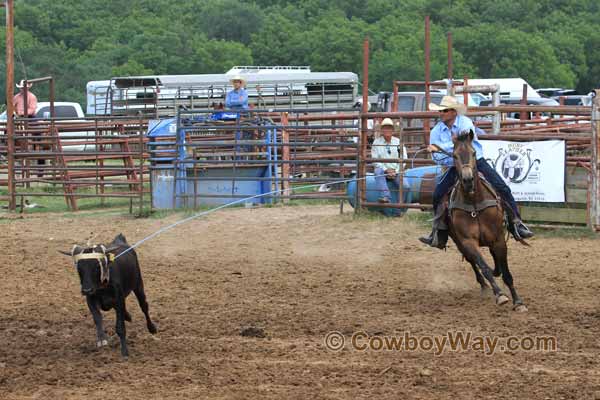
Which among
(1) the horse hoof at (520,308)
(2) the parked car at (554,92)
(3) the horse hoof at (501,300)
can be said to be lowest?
(1) the horse hoof at (520,308)

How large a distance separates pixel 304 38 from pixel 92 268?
48.5 metres

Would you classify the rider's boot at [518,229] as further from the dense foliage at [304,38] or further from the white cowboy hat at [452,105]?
the dense foliage at [304,38]

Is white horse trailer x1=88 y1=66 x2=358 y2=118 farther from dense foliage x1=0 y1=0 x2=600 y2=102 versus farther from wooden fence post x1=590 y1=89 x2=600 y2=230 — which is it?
dense foliage x1=0 y1=0 x2=600 y2=102

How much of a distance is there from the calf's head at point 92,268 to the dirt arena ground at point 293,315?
1.72 ft

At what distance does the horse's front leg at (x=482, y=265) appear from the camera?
881 cm

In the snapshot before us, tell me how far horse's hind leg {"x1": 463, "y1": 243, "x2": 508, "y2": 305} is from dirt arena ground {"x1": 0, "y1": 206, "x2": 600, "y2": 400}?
14cm

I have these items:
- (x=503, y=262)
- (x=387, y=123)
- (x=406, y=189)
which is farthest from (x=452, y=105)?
(x=406, y=189)

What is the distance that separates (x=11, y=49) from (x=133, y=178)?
2.88m

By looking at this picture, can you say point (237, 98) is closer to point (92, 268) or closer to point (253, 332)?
point (253, 332)

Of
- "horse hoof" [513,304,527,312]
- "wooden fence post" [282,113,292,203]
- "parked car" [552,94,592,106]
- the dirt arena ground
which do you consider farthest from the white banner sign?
"parked car" [552,94,592,106]

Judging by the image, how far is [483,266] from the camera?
356 inches

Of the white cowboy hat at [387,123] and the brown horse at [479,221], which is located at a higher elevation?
the white cowboy hat at [387,123]

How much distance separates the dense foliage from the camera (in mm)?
49625

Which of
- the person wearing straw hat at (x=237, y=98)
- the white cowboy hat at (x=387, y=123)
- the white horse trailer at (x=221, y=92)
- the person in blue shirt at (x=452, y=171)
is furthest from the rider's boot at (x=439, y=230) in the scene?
the white horse trailer at (x=221, y=92)
